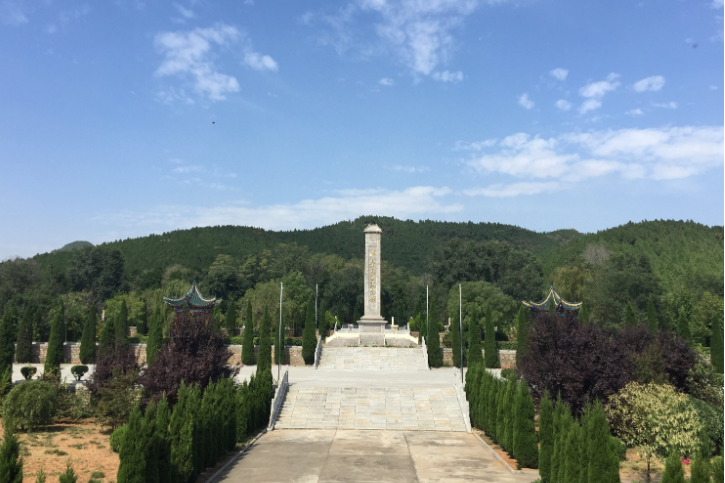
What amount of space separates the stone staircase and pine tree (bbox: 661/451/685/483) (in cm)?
2605

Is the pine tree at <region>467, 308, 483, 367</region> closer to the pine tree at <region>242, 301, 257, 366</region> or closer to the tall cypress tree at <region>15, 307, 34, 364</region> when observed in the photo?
the pine tree at <region>242, 301, 257, 366</region>

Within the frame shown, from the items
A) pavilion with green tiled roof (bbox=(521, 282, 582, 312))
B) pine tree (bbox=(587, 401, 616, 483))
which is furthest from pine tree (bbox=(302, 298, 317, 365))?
pine tree (bbox=(587, 401, 616, 483))

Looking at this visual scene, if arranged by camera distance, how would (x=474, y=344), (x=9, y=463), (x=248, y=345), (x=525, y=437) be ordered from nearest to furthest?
(x=9, y=463)
(x=525, y=437)
(x=474, y=344)
(x=248, y=345)

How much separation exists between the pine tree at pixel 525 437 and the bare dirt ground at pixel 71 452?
1133cm

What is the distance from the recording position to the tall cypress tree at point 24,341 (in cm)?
3872

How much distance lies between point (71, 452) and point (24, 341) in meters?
27.0

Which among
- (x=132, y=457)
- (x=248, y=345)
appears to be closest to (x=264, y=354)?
(x=248, y=345)

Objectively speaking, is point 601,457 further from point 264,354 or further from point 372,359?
point 372,359

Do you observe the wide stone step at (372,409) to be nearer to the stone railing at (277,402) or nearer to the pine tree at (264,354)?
the stone railing at (277,402)

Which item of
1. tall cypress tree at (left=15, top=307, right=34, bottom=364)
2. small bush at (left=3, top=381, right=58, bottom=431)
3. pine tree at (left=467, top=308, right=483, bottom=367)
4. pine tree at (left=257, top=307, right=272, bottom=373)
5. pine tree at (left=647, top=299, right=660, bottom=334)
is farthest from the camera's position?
pine tree at (left=647, top=299, right=660, bottom=334)

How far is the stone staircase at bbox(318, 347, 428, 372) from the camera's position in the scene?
115ft

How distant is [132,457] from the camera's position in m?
10.6

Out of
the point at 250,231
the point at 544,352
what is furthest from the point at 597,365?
the point at 250,231

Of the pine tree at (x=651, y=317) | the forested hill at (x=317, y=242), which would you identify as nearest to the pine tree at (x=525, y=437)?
the pine tree at (x=651, y=317)
